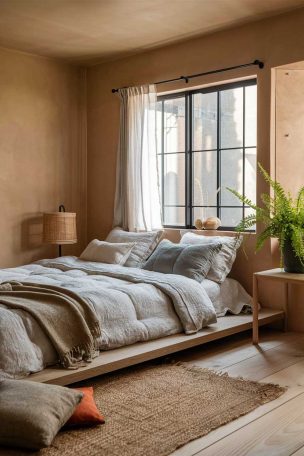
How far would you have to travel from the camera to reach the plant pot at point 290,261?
4133 millimetres

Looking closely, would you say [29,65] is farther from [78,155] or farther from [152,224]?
[152,224]

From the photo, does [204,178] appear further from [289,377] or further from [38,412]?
[38,412]

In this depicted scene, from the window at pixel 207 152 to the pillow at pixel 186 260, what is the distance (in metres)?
0.75

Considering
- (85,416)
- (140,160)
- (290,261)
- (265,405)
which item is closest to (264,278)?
(290,261)

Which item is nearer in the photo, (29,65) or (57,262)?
(57,262)

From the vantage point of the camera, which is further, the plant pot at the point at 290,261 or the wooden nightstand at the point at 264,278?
the plant pot at the point at 290,261

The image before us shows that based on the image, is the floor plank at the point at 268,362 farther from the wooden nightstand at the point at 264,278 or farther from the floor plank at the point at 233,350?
the wooden nightstand at the point at 264,278

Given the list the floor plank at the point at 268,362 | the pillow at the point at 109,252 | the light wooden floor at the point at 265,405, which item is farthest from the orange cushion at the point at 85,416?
the pillow at the point at 109,252

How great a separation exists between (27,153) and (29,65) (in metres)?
0.93

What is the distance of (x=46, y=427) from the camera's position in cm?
248

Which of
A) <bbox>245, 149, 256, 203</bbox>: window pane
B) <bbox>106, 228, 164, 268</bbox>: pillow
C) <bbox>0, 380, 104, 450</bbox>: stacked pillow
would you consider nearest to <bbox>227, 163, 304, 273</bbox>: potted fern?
<bbox>245, 149, 256, 203</bbox>: window pane

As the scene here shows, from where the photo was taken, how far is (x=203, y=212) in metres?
5.50

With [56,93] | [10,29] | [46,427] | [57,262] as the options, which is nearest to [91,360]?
[46,427]

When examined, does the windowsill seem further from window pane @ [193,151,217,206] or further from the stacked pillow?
the stacked pillow
